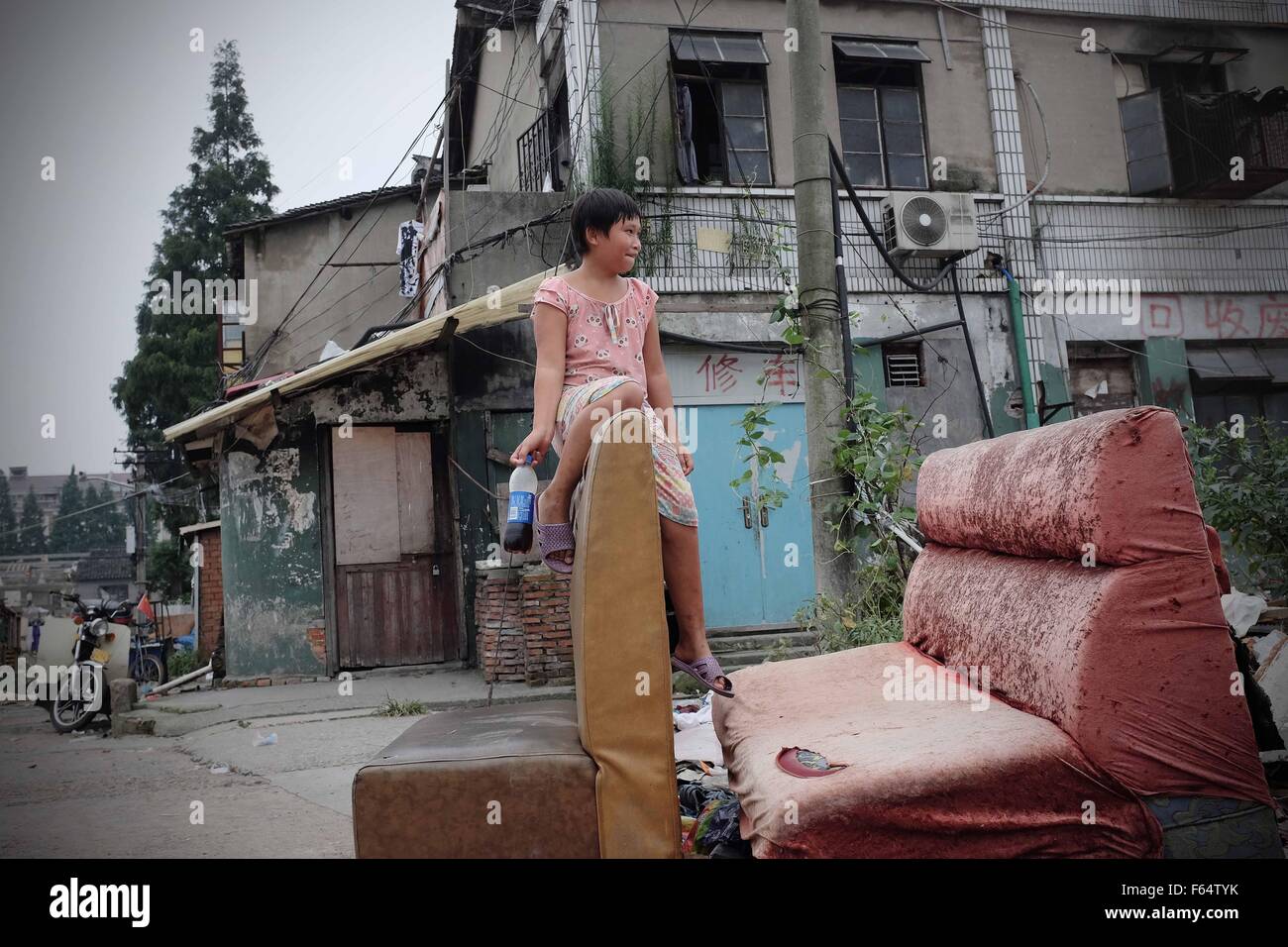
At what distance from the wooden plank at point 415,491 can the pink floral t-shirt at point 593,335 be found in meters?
7.00

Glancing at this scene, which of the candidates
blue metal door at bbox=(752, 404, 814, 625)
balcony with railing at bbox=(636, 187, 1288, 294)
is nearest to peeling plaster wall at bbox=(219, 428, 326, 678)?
blue metal door at bbox=(752, 404, 814, 625)

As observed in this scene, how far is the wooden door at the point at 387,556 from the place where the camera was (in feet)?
30.3

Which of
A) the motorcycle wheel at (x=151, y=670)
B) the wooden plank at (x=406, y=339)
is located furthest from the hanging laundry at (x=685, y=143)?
the motorcycle wheel at (x=151, y=670)

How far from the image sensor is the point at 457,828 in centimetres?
188

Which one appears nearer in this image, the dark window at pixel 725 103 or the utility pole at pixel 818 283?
the utility pole at pixel 818 283

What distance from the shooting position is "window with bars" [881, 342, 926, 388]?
9.46 m

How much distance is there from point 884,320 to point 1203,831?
8151mm

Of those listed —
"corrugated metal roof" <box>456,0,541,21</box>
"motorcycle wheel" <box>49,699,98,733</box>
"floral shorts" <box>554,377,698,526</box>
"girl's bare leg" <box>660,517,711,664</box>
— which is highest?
"corrugated metal roof" <box>456,0,541,21</box>

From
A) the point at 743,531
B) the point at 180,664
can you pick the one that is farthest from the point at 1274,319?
the point at 180,664

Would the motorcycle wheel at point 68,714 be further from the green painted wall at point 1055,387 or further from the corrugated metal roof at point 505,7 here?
the green painted wall at point 1055,387

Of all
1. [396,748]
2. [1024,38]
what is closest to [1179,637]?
[396,748]

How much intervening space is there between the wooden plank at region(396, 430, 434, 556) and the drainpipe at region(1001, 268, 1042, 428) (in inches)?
254

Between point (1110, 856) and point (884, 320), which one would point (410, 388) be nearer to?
point (884, 320)

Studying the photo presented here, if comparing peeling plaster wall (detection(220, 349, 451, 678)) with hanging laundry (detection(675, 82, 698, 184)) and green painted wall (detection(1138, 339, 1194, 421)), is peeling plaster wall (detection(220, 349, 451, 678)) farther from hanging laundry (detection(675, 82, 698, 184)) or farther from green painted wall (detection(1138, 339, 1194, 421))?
green painted wall (detection(1138, 339, 1194, 421))
